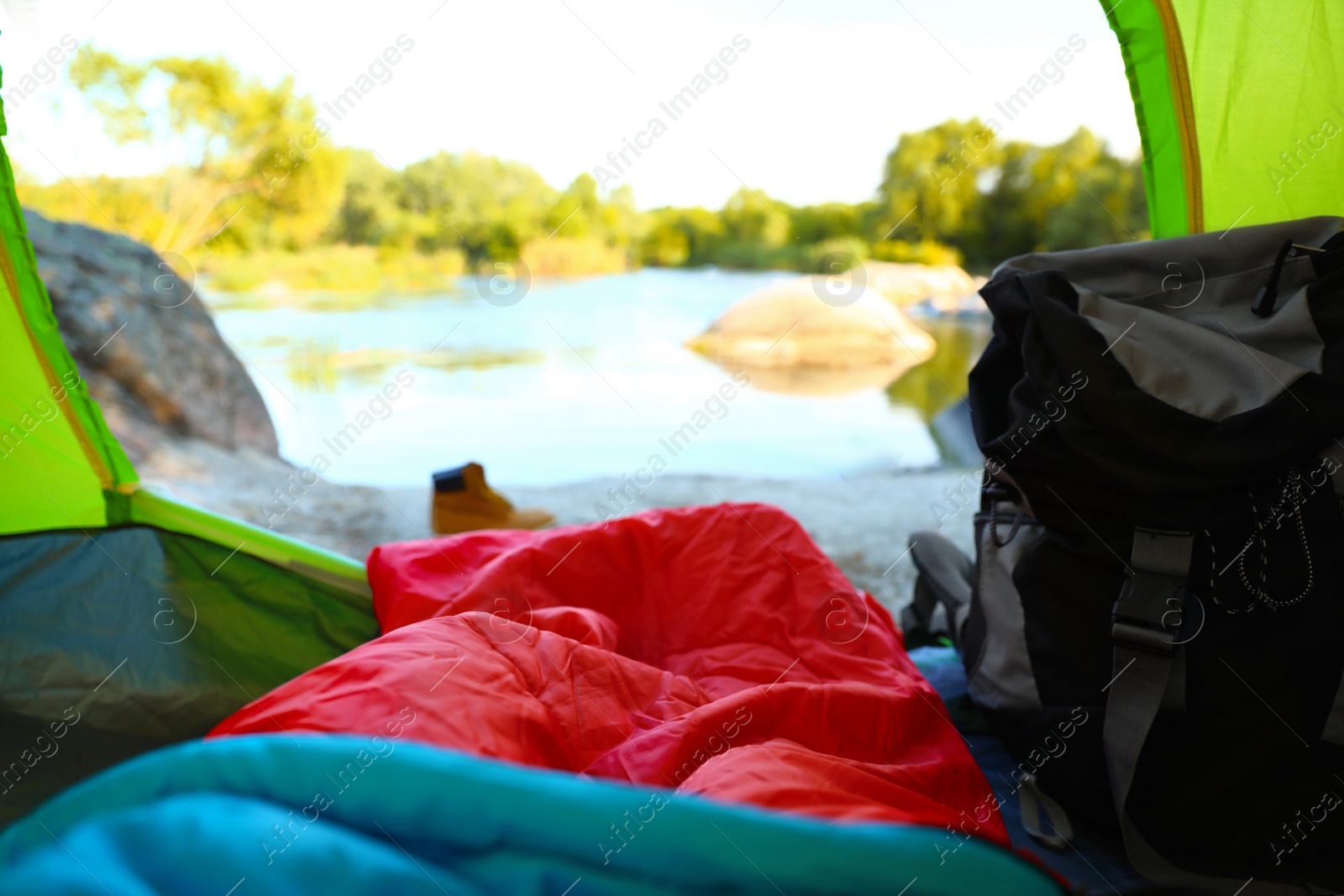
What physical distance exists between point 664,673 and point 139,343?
2816mm

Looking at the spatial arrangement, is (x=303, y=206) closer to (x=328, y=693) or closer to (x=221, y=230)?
(x=221, y=230)

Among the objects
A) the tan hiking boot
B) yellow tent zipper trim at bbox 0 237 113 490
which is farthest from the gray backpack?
the tan hiking boot

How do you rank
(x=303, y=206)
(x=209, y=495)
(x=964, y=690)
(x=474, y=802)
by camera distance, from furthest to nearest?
1. (x=303, y=206)
2. (x=209, y=495)
3. (x=964, y=690)
4. (x=474, y=802)

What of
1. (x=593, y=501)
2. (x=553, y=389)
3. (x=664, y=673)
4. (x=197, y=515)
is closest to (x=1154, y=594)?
(x=664, y=673)

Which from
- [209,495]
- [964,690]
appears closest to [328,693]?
[964,690]

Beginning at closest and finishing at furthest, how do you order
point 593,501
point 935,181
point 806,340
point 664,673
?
point 664,673 → point 593,501 → point 935,181 → point 806,340

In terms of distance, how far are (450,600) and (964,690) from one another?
2.44 feet

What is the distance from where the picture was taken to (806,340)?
3.62 meters

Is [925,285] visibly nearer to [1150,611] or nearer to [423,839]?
[1150,611]

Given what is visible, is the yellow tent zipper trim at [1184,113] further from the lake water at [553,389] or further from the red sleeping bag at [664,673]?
the lake water at [553,389]

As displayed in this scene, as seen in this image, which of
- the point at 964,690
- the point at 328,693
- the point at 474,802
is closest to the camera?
the point at 474,802

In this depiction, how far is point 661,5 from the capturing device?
2.56 metres

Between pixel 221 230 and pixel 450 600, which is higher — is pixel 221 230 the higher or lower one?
the higher one

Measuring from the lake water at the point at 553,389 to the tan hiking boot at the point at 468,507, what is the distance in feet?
2.83
